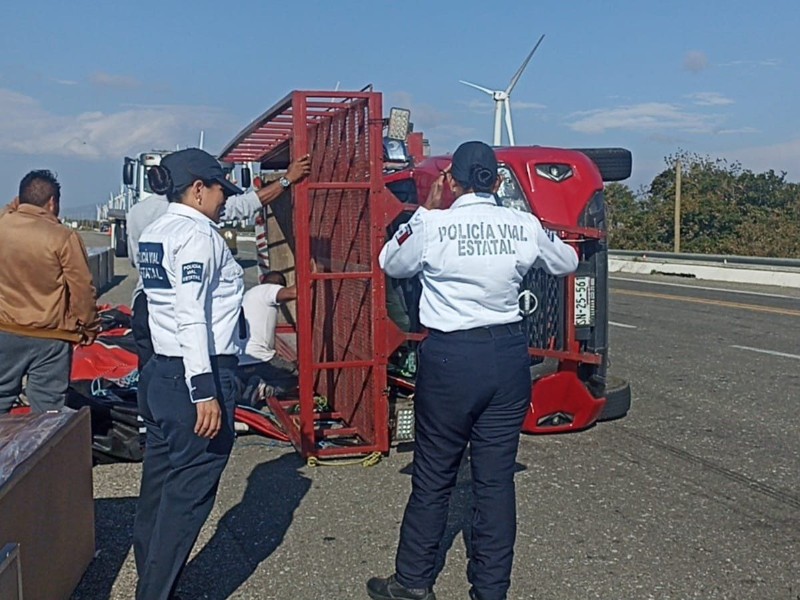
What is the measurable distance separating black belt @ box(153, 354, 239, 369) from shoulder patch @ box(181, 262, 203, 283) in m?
0.33

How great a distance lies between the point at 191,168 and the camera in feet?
12.8

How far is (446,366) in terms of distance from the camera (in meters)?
→ 3.97

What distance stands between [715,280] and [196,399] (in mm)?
23986

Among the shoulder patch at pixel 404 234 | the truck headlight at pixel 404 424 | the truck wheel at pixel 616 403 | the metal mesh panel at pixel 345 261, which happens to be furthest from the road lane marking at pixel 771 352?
the shoulder patch at pixel 404 234

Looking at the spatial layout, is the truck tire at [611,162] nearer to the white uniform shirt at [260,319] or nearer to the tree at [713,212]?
the white uniform shirt at [260,319]

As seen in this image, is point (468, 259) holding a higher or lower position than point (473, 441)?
higher

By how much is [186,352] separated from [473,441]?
127 centimetres

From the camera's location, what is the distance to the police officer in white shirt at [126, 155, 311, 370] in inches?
178

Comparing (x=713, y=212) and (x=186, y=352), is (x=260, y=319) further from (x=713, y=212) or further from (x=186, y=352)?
(x=713, y=212)

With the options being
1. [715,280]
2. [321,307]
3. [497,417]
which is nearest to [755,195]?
[715,280]

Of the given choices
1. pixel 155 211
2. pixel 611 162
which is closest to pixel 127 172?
pixel 611 162

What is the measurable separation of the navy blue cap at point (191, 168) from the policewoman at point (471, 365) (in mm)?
832

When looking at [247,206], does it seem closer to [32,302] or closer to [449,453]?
[32,302]

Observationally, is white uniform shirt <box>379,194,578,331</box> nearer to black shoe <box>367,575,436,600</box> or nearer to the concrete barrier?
black shoe <box>367,575,436,600</box>
